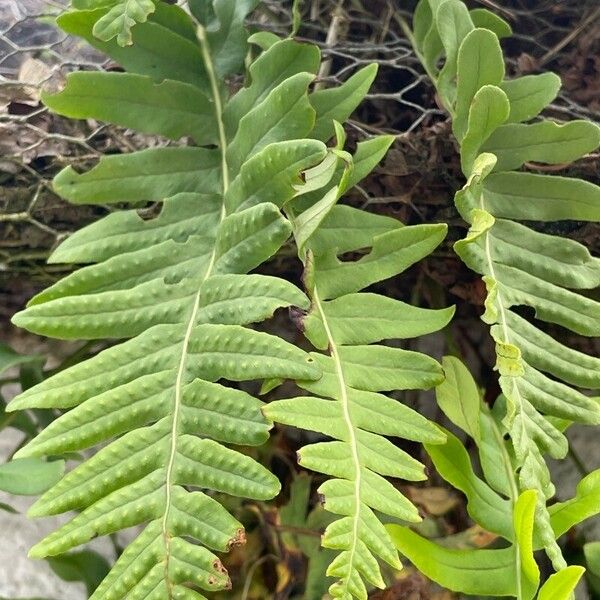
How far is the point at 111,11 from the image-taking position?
0.55 meters

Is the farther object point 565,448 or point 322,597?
point 322,597

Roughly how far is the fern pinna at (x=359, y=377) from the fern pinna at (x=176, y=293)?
0.03 m

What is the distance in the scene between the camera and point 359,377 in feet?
1.79

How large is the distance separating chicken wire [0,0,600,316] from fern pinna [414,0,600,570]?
104 millimetres

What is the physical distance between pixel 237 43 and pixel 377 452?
42 cm

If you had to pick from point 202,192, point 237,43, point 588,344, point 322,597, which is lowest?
point 322,597

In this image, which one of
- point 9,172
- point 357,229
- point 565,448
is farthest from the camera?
point 9,172

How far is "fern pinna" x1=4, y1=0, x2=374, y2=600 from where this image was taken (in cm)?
48

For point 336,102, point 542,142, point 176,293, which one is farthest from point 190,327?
point 542,142

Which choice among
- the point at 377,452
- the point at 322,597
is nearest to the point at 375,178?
the point at 377,452

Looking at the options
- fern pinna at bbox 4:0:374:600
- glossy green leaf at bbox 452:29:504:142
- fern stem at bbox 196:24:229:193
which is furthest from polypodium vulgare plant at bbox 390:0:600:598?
fern stem at bbox 196:24:229:193

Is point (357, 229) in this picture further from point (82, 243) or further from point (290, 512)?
point (290, 512)

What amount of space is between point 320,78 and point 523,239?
0.28m

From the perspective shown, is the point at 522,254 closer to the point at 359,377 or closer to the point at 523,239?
the point at 523,239
